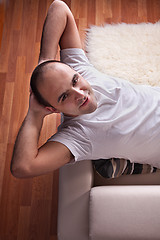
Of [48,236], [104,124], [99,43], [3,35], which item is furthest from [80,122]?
[3,35]

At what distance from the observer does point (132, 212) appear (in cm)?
99

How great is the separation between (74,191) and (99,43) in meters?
1.26

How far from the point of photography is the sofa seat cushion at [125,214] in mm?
968

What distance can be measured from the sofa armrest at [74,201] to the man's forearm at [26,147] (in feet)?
0.59

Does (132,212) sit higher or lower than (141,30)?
lower

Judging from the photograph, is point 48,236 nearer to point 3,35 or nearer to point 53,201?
point 53,201

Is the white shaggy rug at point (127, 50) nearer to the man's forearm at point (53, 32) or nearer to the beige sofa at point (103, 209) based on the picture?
the man's forearm at point (53, 32)

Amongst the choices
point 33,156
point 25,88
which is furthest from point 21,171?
point 25,88

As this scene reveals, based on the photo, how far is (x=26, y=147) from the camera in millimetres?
1030

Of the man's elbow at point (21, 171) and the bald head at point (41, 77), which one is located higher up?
the bald head at point (41, 77)

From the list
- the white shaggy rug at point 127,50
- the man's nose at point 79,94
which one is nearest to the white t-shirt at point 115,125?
the man's nose at point 79,94

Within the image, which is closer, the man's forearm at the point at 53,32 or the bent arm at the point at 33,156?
the bent arm at the point at 33,156

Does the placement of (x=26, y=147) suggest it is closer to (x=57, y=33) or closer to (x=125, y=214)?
(x=125, y=214)

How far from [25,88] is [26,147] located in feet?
3.28
